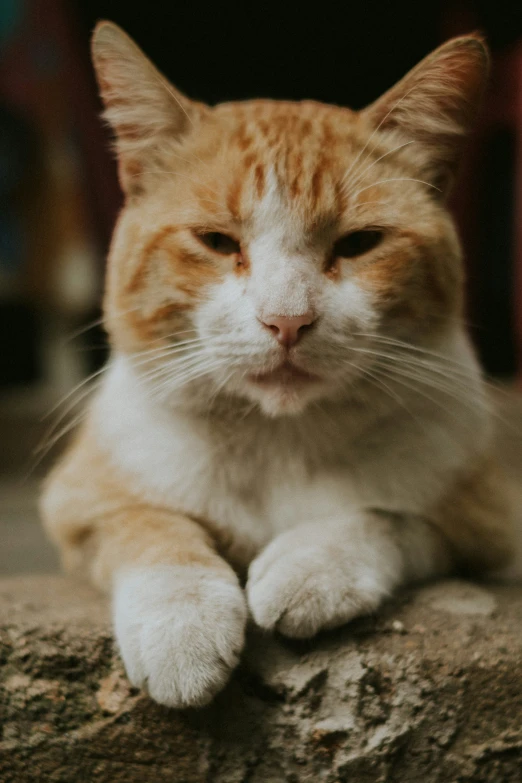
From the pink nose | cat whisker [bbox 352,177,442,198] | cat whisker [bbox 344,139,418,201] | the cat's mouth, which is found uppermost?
cat whisker [bbox 344,139,418,201]

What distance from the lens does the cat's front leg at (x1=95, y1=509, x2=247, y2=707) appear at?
0.87m

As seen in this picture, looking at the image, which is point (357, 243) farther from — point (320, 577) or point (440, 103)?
point (320, 577)

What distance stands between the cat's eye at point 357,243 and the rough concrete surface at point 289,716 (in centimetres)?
51

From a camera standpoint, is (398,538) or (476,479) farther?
(476,479)

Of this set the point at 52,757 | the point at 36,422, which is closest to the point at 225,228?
the point at 52,757

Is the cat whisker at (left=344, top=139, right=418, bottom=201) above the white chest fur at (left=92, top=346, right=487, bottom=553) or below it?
above

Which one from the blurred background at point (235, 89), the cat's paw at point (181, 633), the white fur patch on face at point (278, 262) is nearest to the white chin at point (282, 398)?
the white fur patch on face at point (278, 262)

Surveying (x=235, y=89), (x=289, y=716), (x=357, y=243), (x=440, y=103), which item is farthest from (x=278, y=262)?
(x=235, y=89)

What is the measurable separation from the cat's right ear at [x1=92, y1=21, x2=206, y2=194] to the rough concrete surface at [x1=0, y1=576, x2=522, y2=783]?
716mm

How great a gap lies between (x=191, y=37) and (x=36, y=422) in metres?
1.71

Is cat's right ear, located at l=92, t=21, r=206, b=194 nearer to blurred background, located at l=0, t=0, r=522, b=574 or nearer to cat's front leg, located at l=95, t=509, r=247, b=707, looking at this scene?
blurred background, located at l=0, t=0, r=522, b=574

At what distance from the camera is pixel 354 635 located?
3.23ft

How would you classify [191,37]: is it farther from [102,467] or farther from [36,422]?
[36,422]

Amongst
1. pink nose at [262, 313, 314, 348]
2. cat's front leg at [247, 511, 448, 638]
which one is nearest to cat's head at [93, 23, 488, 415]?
pink nose at [262, 313, 314, 348]
